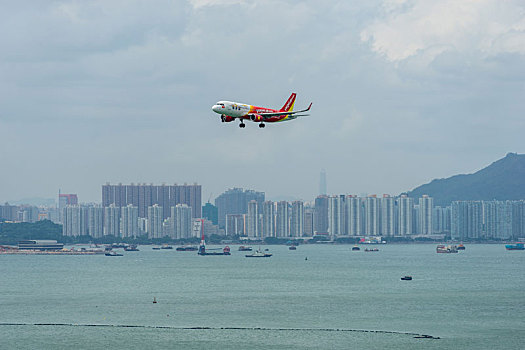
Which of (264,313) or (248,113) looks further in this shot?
(264,313)

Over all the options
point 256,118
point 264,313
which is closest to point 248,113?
point 256,118

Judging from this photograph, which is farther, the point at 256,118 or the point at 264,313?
the point at 264,313

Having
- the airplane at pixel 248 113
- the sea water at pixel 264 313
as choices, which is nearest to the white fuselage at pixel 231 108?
the airplane at pixel 248 113

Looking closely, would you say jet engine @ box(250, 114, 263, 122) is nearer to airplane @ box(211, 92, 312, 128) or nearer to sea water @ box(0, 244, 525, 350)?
airplane @ box(211, 92, 312, 128)

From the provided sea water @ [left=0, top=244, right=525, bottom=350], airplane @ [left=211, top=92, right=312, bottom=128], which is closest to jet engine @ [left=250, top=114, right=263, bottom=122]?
airplane @ [left=211, top=92, right=312, bottom=128]

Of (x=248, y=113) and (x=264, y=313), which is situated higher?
(x=248, y=113)

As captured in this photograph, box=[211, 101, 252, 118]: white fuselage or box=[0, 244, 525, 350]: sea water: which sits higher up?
box=[211, 101, 252, 118]: white fuselage

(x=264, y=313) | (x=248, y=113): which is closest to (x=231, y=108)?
(x=248, y=113)

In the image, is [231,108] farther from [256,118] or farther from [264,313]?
[264,313]

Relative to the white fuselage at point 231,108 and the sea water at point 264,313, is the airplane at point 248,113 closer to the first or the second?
the white fuselage at point 231,108

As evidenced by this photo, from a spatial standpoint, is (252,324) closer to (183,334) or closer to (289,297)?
(183,334)
